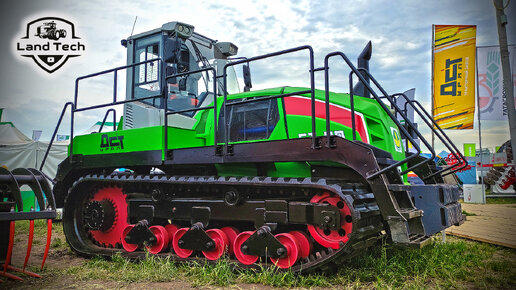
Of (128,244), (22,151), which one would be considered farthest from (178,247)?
(22,151)

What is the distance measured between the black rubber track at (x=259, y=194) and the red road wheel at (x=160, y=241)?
0.12 metres

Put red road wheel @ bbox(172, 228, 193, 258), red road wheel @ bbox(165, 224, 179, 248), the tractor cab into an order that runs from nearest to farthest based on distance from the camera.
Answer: red road wheel @ bbox(172, 228, 193, 258), red road wheel @ bbox(165, 224, 179, 248), the tractor cab

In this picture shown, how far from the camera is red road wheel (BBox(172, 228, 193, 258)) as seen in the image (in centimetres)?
524

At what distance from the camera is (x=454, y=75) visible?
15.1 metres

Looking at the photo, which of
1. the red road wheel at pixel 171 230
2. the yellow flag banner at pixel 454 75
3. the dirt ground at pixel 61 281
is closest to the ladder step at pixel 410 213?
the dirt ground at pixel 61 281

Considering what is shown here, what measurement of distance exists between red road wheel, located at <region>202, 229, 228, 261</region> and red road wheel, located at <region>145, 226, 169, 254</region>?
76 cm

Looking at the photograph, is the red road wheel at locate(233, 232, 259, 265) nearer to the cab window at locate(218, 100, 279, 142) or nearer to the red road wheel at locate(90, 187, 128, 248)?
the cab window at locate(218, 100, 279, 142)

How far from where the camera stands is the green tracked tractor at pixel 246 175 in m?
4.24

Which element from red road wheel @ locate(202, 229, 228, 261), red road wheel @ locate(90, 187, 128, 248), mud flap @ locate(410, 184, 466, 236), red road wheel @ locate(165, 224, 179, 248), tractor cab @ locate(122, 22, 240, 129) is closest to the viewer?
mud flap @ locate(410, 184, 466, 236)

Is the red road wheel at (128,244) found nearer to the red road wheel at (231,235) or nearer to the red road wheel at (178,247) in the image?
the red road wheel at (178,247)

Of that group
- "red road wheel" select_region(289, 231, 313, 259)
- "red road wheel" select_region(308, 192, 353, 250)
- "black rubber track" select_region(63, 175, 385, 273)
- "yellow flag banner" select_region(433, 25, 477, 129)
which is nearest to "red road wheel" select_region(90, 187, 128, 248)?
"black rubber track" select_region(63, 175, 385, 273)

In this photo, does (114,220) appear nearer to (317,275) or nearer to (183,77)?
(183,77)

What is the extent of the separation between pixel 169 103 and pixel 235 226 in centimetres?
244

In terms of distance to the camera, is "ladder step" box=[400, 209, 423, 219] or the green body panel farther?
the green body panel
